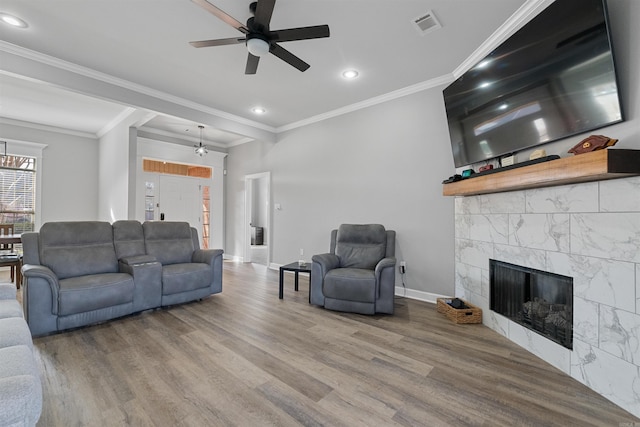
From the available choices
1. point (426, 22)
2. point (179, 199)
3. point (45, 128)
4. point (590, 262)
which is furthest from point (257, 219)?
point (590, 262)

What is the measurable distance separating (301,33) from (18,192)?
276 inches

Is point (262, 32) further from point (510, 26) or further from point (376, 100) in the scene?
point (376, 100)

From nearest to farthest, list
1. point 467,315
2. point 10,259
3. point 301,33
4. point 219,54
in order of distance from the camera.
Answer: point 301,33 < point 467,315 < point 219,54 < point 10,259

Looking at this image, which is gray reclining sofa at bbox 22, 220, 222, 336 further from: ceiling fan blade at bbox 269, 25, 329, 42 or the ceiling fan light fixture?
ceiling fan blade at bbox 269, 25, 329, 42

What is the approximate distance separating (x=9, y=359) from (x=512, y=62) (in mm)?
3598

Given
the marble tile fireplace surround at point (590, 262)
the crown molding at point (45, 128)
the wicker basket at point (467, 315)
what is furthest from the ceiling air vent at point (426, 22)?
the crown molding at point (45, 128)

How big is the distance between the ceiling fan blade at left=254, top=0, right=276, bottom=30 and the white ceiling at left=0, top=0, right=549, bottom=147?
0.36 m

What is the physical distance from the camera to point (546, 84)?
81.5 inches

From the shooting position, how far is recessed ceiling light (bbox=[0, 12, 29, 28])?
2547mm

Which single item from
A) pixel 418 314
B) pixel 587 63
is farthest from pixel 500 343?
pixel 587 63

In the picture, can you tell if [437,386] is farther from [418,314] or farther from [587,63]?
[587,63]

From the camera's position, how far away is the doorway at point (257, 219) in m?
5.98

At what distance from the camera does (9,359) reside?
3.94 ft

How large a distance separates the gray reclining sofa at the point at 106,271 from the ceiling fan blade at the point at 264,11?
271cm
